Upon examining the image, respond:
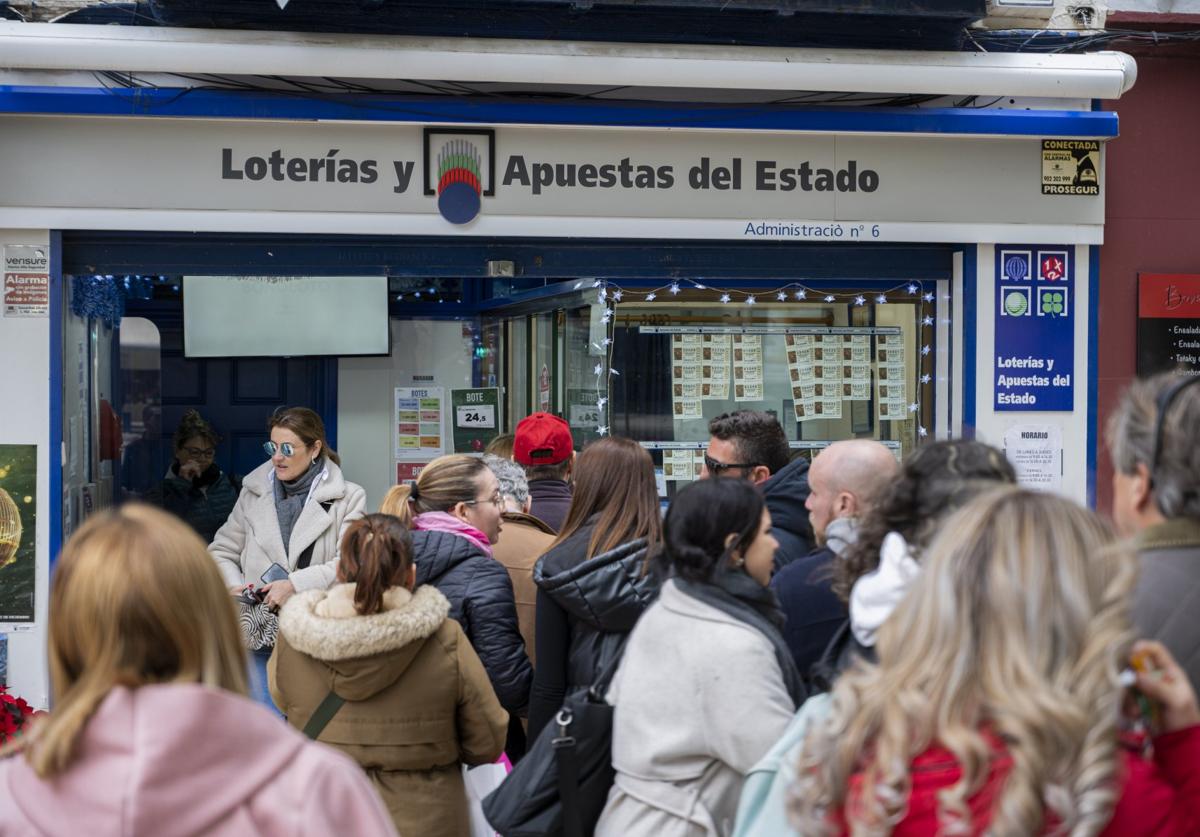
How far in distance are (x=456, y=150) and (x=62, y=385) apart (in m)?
2.17

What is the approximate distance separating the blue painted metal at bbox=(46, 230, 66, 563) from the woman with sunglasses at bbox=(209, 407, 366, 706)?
84 centimetres

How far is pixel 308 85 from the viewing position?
6098 millimetres

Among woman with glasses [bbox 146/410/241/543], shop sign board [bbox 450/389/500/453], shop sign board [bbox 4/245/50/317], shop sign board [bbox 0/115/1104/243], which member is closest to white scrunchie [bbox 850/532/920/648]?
shop sign board [bbox 0/115/1104/243]

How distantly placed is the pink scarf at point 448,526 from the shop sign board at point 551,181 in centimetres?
215

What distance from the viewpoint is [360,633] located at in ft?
11.2

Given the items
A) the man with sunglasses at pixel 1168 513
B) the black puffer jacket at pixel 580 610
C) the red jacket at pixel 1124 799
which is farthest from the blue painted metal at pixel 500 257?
the red jacket at pixel 1124 799

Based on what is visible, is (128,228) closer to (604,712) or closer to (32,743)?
(604,712)

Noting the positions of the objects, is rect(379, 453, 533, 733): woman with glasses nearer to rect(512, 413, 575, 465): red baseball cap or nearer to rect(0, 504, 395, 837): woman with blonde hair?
rect(512, 413, 575, 465): red baseball cap

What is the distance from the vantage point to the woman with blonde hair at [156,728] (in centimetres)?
175

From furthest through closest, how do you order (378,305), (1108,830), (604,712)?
(378,305) < (604,712) < (1108,830)

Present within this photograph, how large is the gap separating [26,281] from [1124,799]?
557 cm

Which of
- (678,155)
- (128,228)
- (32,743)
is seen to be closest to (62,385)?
(128,228)

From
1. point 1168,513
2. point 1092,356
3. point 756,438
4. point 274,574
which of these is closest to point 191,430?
point 274,574

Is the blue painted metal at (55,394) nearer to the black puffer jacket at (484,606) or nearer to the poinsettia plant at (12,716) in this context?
the poinsettia plant at (12,716)
